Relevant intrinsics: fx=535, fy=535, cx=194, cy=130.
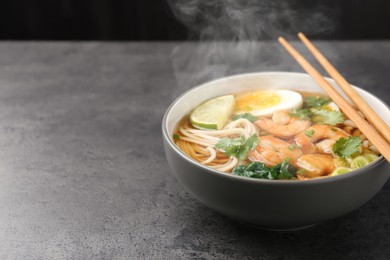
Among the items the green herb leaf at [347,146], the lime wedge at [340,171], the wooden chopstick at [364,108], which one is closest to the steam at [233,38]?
the wooden chopstick at [364,108]

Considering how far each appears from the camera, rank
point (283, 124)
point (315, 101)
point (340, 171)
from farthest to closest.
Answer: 1. point (315, 101)
2. point (283, 124)
3. point (340, 171)

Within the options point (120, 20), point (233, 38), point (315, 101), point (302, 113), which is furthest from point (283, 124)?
point (120, 20)

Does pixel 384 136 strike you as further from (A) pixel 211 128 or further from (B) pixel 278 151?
(A) pixel 211 128

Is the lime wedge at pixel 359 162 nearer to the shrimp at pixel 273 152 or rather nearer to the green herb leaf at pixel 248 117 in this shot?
the shrimp at pixel 273 152

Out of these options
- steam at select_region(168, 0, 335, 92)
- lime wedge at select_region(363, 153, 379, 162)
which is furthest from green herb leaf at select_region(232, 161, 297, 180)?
steam at select_region(168, 0, 335, 92)

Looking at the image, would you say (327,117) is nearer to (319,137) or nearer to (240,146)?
(319,137)

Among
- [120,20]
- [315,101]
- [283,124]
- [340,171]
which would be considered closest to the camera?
[340,171]

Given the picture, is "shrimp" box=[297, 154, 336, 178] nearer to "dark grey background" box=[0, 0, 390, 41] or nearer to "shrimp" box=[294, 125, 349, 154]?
"shrimp" box=[294, 125, 349, 154]
